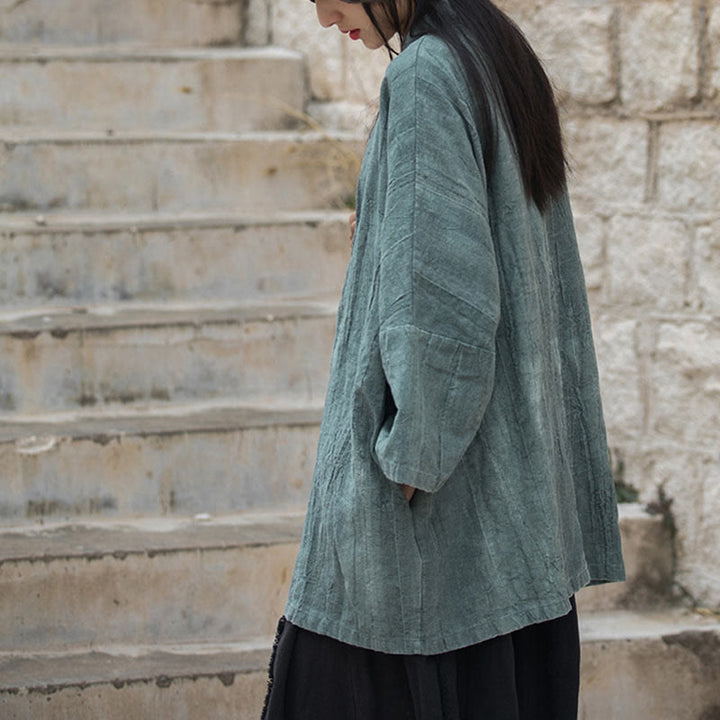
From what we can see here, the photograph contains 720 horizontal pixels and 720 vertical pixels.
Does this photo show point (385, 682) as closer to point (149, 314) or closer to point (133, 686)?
point (133, 686)

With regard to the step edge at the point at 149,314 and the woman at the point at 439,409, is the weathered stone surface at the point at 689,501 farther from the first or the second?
the woman at the point at 439,409

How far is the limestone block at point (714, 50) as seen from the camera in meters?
3.13

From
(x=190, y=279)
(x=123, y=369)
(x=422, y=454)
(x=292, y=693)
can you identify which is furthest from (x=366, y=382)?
(x=190, y=279)

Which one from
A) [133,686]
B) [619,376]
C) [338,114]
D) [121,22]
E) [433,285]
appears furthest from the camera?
[121,22]

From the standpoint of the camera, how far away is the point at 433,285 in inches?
65.1

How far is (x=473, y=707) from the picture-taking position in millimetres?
1836

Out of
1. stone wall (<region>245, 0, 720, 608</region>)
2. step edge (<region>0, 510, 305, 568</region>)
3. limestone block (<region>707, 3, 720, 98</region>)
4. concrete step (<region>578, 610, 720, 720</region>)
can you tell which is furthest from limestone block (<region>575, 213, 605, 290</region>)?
step edge (<region>0, 510, 305, 568</region>)

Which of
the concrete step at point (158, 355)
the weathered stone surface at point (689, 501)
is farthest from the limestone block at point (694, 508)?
the concrete step at point (158, 355)

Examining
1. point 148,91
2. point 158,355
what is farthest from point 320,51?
point 158,355

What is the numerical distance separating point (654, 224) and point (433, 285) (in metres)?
1.78

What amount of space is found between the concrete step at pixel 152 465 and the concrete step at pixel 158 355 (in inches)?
→ 5.0

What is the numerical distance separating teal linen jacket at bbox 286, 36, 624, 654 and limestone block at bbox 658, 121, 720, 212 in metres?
1.42

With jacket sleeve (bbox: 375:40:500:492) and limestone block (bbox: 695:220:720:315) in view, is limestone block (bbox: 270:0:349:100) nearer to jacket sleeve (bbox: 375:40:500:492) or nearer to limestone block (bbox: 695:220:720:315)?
limestone block (bbox: 695:220:720:315)

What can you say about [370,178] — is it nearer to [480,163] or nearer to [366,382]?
[480,163]
